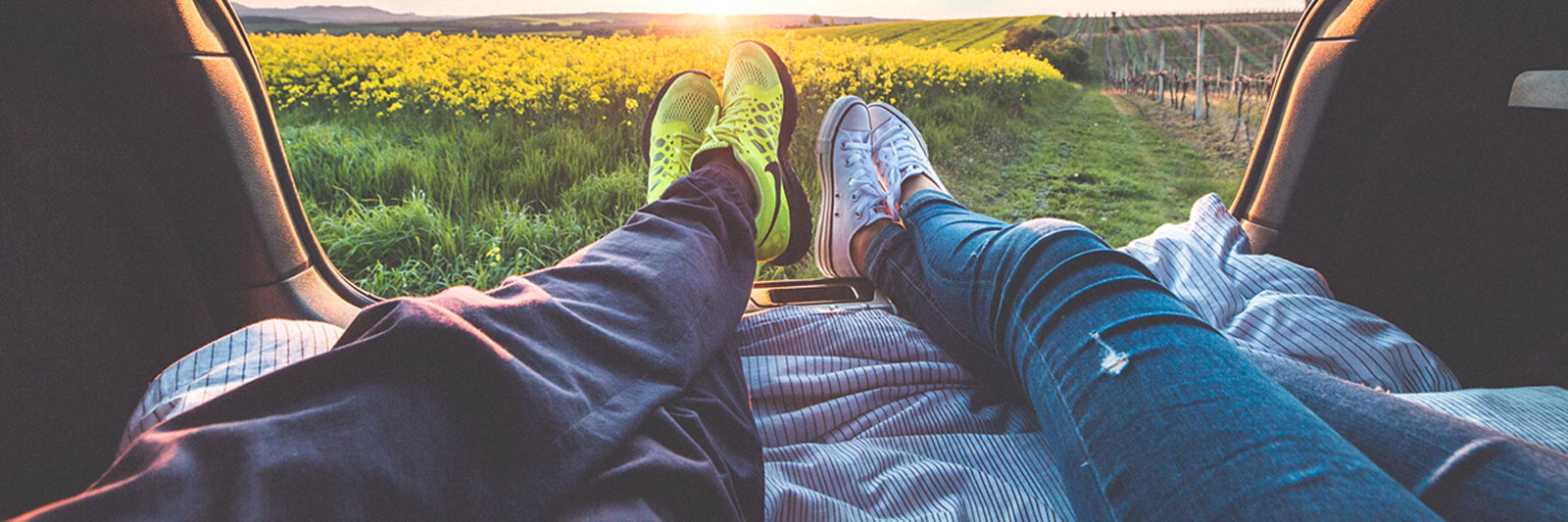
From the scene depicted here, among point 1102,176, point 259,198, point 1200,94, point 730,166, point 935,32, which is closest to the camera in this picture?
point 259,198

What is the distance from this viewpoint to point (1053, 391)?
0.49m

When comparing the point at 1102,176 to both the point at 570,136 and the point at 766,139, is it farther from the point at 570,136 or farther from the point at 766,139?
the point at 570,136

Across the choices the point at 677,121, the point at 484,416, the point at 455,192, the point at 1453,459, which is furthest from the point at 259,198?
the point at 1453,459

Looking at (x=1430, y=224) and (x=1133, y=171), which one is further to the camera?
(x=1133, y=171)

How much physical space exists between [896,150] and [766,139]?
0.25 metres

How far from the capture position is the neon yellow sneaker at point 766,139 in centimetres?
105

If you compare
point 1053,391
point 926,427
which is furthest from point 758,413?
point 1053,391

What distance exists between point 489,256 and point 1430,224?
1.37m

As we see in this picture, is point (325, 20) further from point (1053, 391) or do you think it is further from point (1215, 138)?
point (1215, 138)

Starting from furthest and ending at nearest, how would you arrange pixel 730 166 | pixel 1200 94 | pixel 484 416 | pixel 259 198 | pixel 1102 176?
pixel 1102 176 < pixel 1200 94 < pixel 730 166 < pixel 259 198 < pixel 484 416

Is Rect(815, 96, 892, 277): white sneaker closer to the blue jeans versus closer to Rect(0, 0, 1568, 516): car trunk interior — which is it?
the blue jeans

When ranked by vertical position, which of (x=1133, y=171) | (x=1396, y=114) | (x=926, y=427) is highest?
(x=1396, y=114)

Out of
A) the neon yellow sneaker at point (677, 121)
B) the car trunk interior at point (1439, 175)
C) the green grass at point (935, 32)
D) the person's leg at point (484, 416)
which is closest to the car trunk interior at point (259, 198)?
the car trunk interior at point (1439, 175)

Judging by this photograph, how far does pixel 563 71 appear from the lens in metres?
1.28
